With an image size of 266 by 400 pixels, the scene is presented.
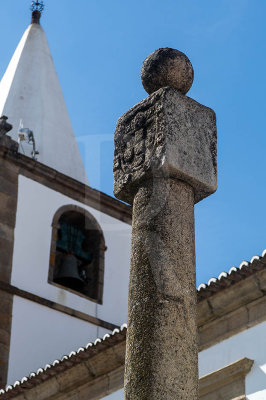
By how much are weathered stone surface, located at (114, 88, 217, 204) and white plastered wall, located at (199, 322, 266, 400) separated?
4380mm

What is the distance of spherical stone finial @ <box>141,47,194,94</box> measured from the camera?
4.82m

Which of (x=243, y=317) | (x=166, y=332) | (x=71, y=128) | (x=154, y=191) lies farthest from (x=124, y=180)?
(x=71, y=128)

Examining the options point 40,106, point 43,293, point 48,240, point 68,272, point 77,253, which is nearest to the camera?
point 43,293

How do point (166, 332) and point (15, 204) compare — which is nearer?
point (166, 332)

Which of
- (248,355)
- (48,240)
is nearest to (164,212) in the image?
(248,355)

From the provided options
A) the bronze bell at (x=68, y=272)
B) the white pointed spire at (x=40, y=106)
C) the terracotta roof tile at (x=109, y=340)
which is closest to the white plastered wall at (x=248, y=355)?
the terracotta roof tile at (x=109, y=340)

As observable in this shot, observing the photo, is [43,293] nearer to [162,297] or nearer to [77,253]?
[77,253]

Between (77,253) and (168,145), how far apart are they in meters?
10.3

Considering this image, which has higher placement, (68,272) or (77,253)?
(77,253)

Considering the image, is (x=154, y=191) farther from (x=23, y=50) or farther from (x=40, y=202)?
(x=23, y=50)

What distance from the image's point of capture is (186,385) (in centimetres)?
419

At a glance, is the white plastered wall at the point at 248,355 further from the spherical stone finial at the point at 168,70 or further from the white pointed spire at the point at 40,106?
the white pointed spire at the point at 40,106

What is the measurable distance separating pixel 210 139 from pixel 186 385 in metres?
1.24

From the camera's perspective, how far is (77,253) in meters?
14.8
